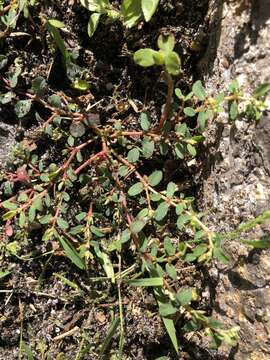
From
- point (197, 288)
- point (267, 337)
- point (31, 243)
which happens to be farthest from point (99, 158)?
point (267, 337)

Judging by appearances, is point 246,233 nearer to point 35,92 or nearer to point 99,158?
point 99,158

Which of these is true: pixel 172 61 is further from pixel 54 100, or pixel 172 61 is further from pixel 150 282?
pixel 150 282

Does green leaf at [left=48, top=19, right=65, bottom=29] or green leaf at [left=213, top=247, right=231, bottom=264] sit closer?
green leaf at [left=213, top=247, right=231, bottom=264]

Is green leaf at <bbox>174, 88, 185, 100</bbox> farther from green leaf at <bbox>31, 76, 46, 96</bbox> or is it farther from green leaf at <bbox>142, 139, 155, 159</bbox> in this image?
green leaf at <bbox>31, 76, 46, 96</bbox>

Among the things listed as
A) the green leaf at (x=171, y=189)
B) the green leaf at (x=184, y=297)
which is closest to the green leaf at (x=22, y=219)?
the green leaf at (x=171, y=189)

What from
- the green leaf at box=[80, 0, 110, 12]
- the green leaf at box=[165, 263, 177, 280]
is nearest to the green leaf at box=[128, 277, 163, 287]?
the green leaf at box=[165, 263, 177, 280]

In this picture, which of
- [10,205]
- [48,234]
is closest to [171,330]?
[48,234]
